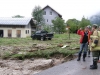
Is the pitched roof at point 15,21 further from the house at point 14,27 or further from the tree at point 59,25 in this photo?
the tree at point 59,25

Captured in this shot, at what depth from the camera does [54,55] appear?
1750 cm

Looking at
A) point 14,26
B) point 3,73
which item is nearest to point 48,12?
point 14,26

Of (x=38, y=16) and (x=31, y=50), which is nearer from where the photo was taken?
(x=31, y=50)

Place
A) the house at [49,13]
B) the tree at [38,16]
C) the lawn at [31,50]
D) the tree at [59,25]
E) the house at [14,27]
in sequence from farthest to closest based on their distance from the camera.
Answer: the house at [49,13], the tree at [38,16], the tree at [59,25], the house at [14,27], the lawn at [31,50]

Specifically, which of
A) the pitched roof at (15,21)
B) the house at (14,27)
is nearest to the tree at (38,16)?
the house at (14,27)

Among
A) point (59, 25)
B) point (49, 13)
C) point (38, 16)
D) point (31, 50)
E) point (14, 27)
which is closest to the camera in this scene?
point (31, 50)

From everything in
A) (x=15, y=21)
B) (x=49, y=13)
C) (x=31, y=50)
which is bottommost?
(x=31, y=50)

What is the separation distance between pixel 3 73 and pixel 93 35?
14.4 ft

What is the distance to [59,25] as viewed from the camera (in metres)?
69.3

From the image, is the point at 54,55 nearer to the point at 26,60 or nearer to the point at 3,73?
the point at 26,60

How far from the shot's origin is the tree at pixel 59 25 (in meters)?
68.6

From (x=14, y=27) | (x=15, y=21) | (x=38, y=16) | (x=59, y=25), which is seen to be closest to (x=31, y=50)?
(x=14, y=27)

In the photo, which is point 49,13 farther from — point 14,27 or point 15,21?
point 14,27

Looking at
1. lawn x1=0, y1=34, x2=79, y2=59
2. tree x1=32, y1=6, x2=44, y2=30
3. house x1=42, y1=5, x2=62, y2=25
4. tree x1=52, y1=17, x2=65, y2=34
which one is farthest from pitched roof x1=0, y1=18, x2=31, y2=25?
lawn x1=0, y1=34, x2=79, y2=59
